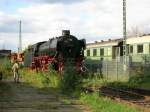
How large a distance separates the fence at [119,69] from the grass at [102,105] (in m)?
15.0

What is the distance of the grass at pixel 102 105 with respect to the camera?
15586 millimetres

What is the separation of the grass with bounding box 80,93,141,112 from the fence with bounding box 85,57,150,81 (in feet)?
49.4

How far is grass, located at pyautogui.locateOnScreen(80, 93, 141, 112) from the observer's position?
1559 cm

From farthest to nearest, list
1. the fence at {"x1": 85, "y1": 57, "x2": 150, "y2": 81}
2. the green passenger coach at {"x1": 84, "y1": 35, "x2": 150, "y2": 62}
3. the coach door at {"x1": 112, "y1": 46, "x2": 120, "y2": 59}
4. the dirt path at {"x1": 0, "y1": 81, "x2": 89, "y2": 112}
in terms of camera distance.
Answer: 1. the coach door at {"x1": 112, "y1": 46, "x2": 120, "y2": 59}
2. the green passenger coach at {"x1": 84, "y1": 35, "x2": 150, "y2": 62}
3. the fence at {"x1": 85, "y1": 57, "x2": 150, "y2": 81}
4. the dirt path at {"x1": 0, "y1": 81, "x2": 89, "y2": 112}

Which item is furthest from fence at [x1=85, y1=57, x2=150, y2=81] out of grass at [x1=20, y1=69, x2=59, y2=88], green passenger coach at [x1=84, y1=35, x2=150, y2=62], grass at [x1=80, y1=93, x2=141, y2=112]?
grass at [x1=80, y1=93, x2=141, y2=112]

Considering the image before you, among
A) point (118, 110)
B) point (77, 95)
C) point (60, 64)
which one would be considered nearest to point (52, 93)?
point (77, 95)

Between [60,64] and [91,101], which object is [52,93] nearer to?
[91,101]

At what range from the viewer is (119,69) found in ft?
120

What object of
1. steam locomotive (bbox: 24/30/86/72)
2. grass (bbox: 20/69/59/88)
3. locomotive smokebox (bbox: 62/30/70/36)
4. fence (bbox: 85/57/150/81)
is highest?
locomotive smokebox (bbox: 62/30/70/36)

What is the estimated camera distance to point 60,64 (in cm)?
3416

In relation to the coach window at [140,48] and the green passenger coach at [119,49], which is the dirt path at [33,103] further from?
the coach window at [140,48]

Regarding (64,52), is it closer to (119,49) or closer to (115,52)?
(119,49)

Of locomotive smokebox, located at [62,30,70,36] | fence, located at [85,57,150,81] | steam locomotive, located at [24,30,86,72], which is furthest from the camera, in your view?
locomotive smokebox, located at [62,30,70,36]

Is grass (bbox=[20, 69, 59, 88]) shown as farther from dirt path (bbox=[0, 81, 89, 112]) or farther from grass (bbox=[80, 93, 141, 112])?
grass (bbox=[80, 93, 141, 112])
